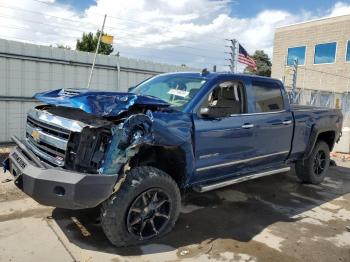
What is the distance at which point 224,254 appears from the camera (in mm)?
3943

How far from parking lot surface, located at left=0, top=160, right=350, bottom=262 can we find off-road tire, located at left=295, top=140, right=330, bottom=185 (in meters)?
0.77

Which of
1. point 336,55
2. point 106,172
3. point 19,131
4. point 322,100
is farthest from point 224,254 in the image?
point 336,55

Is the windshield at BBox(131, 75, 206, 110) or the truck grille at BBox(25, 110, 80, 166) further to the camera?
the windshield at BBox(131, 75, 206, 110)

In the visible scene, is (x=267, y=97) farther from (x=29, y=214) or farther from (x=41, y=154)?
(x=29, y=214)

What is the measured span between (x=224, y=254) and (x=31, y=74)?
715 centimetres

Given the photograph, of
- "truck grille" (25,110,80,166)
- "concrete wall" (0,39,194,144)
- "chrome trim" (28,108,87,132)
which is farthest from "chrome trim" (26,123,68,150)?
"concrete wall" (0,39,194,144)

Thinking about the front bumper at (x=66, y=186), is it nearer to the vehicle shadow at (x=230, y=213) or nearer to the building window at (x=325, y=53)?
the vehicle shadow at (x=230, y=213)

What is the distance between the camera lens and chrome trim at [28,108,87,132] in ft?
12.0

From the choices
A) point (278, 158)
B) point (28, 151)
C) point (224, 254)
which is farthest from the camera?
→ point (278, 158)

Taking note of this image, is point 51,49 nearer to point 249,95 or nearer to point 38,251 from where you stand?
point 249,95

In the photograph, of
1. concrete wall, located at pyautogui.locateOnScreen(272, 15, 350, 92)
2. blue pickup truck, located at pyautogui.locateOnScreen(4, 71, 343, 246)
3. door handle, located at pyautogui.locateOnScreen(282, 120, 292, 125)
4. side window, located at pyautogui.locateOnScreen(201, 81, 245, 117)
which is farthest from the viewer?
concrete wall, located at pyautogui.locateOnScreen(272, 15, 350, 92)

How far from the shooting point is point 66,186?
3420 mm

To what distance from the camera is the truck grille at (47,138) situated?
149 inches

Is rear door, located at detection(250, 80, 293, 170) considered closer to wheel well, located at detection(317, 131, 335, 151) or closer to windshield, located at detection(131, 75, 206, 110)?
windshield, located at detection(131, 75, 206, 110)
